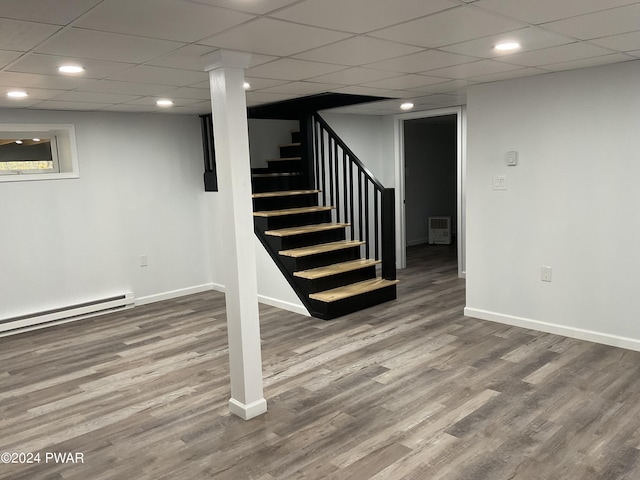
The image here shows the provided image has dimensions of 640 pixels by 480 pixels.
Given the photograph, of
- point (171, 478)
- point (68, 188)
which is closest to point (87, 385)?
point (171, 478)

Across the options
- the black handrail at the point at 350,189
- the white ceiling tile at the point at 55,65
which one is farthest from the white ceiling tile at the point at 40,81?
the black handrail at the point at 350,189

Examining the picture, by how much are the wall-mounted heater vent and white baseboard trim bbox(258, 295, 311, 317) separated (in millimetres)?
4561

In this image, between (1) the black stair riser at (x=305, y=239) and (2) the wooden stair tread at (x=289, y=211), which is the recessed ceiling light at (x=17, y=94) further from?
(1) the black stair riser at (x=305, y=239)

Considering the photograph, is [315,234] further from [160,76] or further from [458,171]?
[160,76]

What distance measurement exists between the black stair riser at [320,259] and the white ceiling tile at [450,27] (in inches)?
112

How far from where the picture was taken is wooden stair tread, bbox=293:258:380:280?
5068 mm

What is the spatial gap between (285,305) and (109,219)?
216 centimetres

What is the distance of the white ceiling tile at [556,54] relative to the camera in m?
3.05

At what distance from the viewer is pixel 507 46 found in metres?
2.93

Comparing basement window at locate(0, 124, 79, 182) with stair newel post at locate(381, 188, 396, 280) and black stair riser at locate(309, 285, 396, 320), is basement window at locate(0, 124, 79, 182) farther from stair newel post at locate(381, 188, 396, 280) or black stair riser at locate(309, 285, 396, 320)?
stair newel post at locate(381, 188, 396, 280)

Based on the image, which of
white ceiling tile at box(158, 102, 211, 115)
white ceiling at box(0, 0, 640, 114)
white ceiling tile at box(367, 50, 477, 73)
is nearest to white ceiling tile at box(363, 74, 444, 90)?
white ceiling at box(0, 0, 640, 114)

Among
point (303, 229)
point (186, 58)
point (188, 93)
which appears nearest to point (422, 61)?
point (186, 58)

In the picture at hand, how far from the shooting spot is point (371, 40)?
105 inches

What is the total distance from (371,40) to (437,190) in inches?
289
